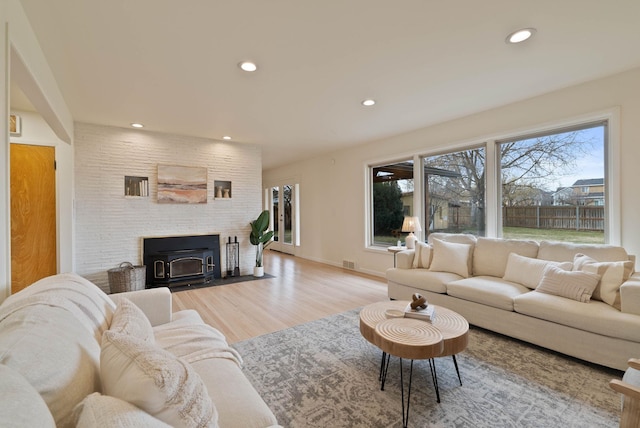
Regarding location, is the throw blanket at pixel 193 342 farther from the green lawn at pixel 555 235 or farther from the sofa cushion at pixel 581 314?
the green lawn at pixel 555 235

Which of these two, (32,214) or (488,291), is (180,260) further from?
(488,291)

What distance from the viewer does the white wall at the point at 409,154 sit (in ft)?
9.04

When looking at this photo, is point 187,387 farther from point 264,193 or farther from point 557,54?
point 264,193

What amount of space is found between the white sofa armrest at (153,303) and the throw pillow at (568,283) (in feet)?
10.7

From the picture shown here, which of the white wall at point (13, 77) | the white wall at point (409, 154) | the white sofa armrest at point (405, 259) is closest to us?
the white wall at point (13, 77)

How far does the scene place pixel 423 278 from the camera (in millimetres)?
3336

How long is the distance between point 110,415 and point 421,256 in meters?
3.62

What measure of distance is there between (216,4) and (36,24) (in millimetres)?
1331

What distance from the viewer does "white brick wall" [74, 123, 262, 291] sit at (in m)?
4.19

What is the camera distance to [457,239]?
374 cm

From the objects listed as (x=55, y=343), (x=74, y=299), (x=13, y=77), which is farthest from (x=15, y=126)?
(x=55, y=343)

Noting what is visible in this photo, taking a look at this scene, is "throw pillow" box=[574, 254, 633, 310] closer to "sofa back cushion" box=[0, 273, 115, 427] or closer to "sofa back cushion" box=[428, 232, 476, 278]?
"sofa back cushion" box=[428, 232, 476, 278]

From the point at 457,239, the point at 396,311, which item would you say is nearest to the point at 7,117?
the point at 396,311

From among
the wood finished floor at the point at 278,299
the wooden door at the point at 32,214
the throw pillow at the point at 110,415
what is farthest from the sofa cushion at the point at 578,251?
the wooden door at the point at 32,214
